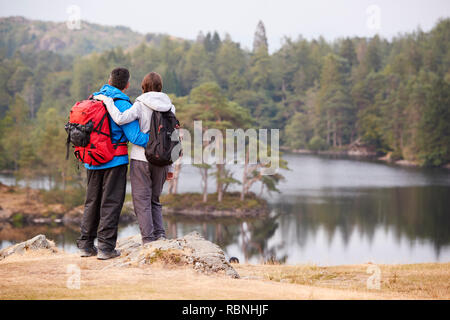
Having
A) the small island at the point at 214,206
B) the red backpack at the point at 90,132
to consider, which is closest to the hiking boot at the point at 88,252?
the red backpack at the point at 90,132

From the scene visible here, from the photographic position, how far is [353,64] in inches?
2953

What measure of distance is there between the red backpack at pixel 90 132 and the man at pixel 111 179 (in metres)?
0.10

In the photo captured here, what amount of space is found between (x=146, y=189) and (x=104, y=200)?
0.36 meters

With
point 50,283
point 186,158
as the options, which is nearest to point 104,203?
point 50,283

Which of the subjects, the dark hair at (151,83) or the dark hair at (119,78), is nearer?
the dark hair at (119,78)

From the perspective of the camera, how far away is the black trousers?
4703 mm

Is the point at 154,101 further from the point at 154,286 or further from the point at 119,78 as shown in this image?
the point at 154,286

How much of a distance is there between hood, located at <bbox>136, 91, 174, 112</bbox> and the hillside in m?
124

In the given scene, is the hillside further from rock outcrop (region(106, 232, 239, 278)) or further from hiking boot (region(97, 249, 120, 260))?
rock outcrop (region(106, 232, 239, 278))

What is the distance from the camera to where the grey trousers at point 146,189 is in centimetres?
482

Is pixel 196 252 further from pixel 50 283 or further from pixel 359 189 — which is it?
pixel 359 189

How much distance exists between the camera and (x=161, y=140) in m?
4.67

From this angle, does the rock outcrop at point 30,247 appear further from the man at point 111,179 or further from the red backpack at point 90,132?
the red backpack at point 90,132
